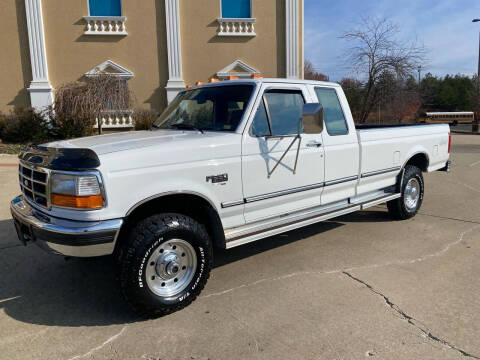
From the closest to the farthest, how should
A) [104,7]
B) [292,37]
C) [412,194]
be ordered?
[412,194], [104,7], [292,37]

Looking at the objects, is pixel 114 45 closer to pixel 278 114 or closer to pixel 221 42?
pixel 221 42

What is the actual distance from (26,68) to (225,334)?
54.9ft

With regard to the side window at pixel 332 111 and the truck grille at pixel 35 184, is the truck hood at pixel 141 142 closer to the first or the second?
the truck grille at pixel 35 184

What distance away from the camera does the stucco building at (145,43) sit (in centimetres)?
1588

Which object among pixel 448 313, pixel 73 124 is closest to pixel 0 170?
pixel 73 124

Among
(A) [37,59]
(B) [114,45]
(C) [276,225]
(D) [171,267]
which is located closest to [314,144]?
(C) [276,225]

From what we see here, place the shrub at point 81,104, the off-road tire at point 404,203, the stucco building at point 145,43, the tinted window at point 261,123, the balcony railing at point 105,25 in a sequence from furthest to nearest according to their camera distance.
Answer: the balcony railing at point 105,25
the stucco building at point 145,43
the shrub at point 81,104
the off-road tire at point 404,203
the tinted window at point 261,123

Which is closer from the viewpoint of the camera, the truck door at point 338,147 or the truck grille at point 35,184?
the truck grille at point 35,184

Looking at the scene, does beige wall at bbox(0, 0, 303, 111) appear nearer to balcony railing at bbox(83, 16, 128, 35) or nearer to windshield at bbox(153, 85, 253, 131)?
balcony railing at bbox(83, 16, 128, 35)

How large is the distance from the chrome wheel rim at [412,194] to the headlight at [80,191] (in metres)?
4.64

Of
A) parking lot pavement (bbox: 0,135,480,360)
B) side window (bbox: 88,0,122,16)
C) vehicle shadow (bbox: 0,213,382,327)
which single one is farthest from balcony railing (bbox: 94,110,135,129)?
parking lot pavement (bbox: 0,135,480,360)

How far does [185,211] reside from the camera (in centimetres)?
356

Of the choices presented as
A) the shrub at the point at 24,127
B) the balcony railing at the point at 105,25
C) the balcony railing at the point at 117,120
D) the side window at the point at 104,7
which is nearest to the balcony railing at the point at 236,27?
the balcony railing at the point at 105,25

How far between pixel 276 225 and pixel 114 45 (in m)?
14.9
